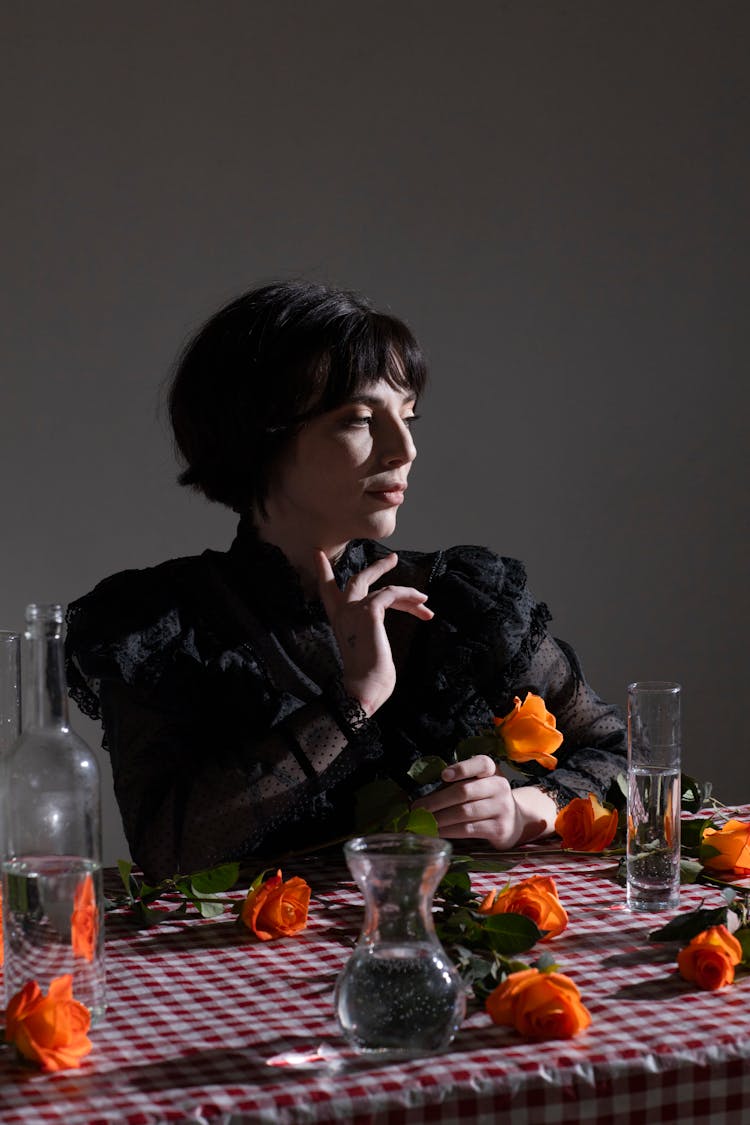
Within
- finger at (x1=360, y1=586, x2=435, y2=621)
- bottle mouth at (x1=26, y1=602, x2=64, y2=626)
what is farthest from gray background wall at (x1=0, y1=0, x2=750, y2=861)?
bottle mouth at (x1=26, y1=602, x2=64, y2=626)

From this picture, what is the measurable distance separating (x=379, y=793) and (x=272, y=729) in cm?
20

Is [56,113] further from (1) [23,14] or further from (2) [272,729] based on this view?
(2) [272,729]

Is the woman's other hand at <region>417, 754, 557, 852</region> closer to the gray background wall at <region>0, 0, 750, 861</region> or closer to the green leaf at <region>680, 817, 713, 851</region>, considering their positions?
the green leaf at <region>680, 817, 713, 851</region>

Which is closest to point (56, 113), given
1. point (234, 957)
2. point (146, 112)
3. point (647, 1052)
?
point (146, 112)

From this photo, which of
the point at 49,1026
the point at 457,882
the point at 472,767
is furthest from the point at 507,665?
the point at 49,1026

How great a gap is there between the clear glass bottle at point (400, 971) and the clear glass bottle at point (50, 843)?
203mm

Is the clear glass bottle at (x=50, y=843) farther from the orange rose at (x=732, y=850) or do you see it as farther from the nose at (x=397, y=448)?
the nose at (x=397, y=448)

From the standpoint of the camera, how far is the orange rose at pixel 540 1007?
104 centimetres

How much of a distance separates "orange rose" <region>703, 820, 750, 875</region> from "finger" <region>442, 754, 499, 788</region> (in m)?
0.24

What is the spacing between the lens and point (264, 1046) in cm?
105

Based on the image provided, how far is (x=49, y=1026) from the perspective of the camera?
3.28 feet

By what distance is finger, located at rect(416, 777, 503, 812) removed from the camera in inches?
61.6

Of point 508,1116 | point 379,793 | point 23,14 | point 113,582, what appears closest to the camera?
point 508,1116

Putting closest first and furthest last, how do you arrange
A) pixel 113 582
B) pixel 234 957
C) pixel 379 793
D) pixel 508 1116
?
pixel 508 1116 → pixel 234 957 → pixel 379 793 → pixel 113 582
